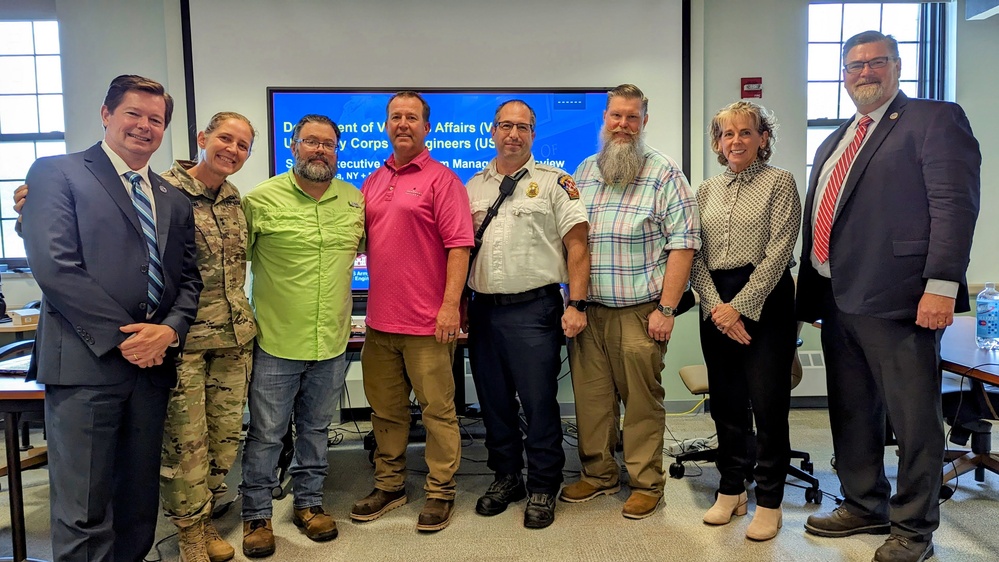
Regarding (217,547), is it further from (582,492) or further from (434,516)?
(582,492)

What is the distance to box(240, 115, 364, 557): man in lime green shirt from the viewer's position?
2408 mm

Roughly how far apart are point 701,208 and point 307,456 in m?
1.94

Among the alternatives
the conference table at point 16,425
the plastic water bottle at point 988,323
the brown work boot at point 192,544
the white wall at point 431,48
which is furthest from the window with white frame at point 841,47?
the conference table at point 16,425

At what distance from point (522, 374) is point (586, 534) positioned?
2.26ft

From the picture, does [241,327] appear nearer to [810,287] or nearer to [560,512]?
[560,512]

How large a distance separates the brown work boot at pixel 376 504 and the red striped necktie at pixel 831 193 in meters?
2.03

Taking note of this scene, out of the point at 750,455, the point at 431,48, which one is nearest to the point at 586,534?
the point at 750,455

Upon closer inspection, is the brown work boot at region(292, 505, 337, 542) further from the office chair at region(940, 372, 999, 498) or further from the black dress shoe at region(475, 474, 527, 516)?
the office chair at region(940, 372, 999, 498)

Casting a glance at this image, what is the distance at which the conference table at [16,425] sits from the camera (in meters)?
2.14

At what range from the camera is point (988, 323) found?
268cm

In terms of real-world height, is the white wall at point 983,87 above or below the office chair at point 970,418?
above

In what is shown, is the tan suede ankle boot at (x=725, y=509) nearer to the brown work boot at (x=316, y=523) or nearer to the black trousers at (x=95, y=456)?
the brown work boot at (x=316, y=523)

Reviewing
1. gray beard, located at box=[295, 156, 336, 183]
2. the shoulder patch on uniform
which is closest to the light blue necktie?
gray beard, located at box=[295, 156, 336, 183]

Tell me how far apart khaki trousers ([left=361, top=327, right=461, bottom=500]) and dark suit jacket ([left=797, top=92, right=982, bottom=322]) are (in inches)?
61.7
